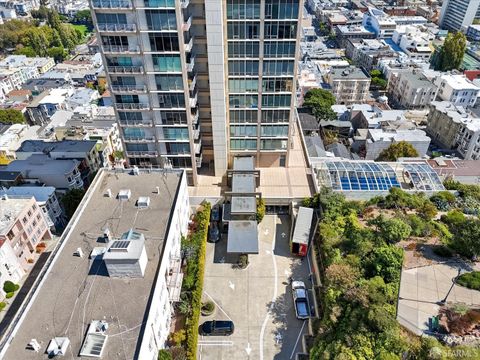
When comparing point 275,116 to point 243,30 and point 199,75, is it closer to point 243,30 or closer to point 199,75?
point 199,75

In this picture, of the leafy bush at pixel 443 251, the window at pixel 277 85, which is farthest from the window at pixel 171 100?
the leafy bush at pixel 443 251

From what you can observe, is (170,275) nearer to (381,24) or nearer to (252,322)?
(252,322)

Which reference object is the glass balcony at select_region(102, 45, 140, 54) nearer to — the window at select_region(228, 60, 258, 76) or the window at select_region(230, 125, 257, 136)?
the window at select_region(228, 60, 258, 76)

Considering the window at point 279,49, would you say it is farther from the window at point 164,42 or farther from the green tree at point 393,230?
the green tree at point 393,230

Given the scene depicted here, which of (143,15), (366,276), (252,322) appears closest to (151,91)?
(143,15)

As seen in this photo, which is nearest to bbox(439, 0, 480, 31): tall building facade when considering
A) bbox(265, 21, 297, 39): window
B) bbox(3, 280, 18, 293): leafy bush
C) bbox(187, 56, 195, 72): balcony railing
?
bbox(265, 21, 297, 39): window

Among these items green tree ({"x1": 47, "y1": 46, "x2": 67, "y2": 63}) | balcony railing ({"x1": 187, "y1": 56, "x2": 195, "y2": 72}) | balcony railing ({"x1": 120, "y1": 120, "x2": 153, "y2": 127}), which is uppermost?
balcony railing ({"x1": 187, "y1": 56, "x2": 195, "y2": 72})

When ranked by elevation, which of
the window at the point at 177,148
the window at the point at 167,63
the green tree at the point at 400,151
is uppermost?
the window at the point at 167,63
